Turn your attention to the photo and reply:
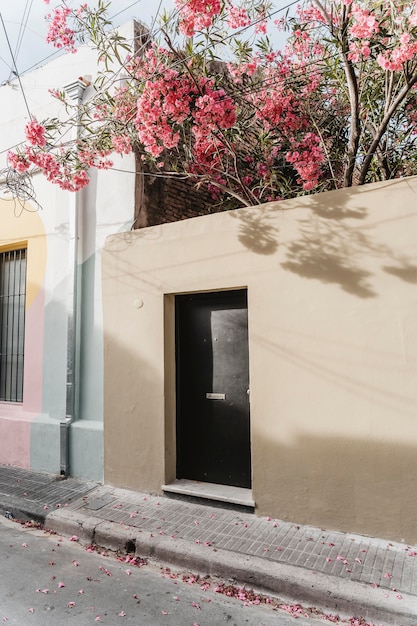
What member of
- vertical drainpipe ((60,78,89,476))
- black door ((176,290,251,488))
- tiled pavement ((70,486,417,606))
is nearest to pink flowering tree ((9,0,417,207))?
vertical drainpipe ((60,78,89,476))

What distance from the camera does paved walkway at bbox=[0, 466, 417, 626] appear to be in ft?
10.6

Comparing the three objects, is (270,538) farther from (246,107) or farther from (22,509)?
(246,107)

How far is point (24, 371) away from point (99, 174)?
10.4 ft

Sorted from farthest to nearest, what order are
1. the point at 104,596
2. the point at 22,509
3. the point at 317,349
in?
1. the point at 22,509
2. the point at 317,349
3. the point at 104,596

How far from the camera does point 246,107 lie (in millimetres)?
5918

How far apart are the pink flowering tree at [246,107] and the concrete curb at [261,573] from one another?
3.97 meters

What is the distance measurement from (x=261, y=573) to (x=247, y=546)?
421mm

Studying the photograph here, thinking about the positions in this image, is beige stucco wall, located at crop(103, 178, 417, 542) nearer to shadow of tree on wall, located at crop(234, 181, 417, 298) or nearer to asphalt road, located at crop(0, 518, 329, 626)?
shadow of tree on wall, located at crop(234, 181, 417, 298)

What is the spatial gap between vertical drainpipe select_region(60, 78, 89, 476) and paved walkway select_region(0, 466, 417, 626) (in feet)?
2.29

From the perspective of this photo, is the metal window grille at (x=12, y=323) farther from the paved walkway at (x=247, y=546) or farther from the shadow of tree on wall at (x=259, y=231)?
the shadow of tree on wall at (x=259, y=231)

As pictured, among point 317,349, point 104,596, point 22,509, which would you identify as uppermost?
point 317,349

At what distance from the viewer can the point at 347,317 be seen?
4215mm

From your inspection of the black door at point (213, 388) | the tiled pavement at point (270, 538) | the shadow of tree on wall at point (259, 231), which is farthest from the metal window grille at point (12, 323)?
the shadow of tree on wall at point (259, 231)

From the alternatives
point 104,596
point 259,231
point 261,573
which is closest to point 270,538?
point 261,573
